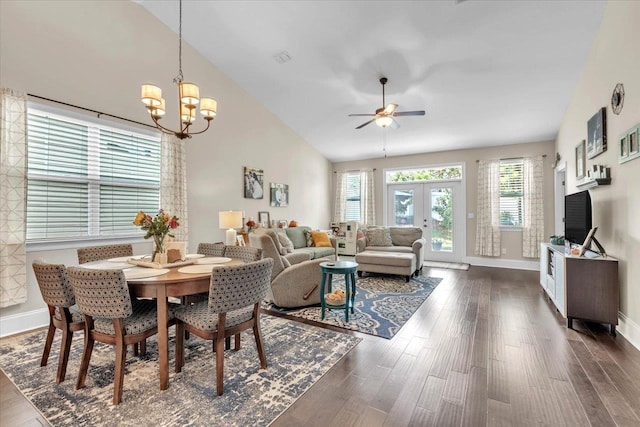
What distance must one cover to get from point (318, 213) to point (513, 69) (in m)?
5.01

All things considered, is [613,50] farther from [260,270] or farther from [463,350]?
[260,270]

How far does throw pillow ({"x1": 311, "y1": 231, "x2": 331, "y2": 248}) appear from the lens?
6250mm

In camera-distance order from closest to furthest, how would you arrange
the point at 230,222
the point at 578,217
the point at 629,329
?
the point at 629,329 → the point at 578,217 → the point at 230,222

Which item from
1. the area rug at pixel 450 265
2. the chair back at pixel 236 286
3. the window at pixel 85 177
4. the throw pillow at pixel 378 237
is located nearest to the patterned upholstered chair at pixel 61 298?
the chair back at pixel 236 286

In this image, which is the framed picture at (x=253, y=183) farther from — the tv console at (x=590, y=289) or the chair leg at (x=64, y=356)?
the tv console at (x=590, y=289)

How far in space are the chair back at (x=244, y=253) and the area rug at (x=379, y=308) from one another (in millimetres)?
931

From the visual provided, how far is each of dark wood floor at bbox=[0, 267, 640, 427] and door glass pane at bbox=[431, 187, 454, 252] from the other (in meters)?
3.80

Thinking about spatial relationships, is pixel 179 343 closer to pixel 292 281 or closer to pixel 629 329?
pixel 292 281

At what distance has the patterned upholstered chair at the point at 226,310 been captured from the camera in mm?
1878

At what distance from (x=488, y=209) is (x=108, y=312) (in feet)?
22.4

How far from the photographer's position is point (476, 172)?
6.59 meters

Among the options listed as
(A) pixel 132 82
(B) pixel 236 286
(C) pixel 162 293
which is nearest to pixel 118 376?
(C) pixel 162 293

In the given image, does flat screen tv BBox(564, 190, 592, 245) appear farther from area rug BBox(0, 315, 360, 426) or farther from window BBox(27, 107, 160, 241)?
window BBox(27, 107, 160, 241)

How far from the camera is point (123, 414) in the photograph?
171 centimetres
